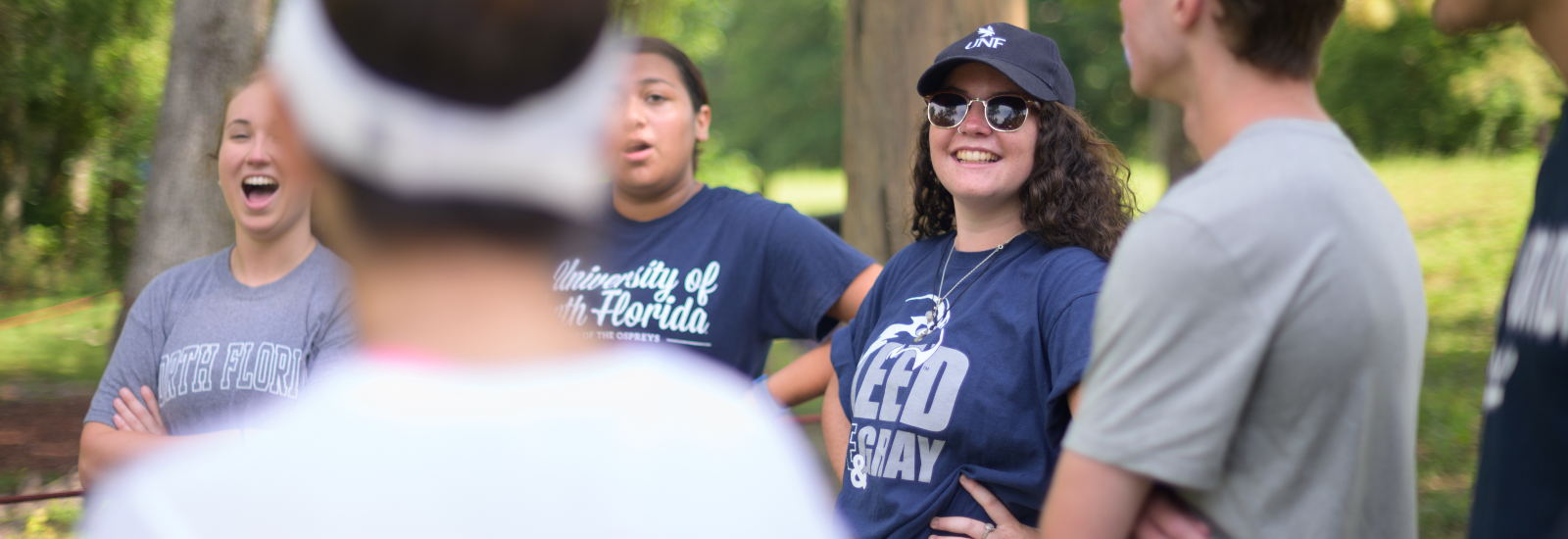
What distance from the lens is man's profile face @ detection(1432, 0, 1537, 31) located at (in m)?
1.60

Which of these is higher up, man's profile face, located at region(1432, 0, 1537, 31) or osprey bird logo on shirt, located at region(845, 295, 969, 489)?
man's profile face, located at region(1432, 0, 1537, 31)

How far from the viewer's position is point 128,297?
5.75 metres

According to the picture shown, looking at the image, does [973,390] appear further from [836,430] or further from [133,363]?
[133,363]

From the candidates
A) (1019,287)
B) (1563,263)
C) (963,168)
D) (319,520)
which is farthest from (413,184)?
(963,168)

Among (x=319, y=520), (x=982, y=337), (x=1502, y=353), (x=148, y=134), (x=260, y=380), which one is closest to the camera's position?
(x=319, y=520)

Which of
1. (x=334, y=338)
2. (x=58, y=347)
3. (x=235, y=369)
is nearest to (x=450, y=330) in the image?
(x=334, y=338)

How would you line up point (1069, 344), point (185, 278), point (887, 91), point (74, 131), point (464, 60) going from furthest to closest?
point (74, 131)
point (887, 91)
point (185, 278)
point (1069, 344)
point (464, 60)

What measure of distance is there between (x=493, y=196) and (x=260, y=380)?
2.06 metres

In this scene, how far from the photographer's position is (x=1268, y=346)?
50.4 inches

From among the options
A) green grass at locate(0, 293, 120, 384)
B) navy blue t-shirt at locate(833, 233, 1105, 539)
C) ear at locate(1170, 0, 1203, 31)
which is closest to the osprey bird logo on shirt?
navy blue t-shirt at locate(833, 233, 1105, 539)

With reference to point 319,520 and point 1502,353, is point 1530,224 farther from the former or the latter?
point 319,520

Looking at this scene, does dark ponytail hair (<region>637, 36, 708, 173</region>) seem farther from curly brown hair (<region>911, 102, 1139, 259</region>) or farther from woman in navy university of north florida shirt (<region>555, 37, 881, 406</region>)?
curly brown hair (<region>911, 102, 1139, 259</region>)

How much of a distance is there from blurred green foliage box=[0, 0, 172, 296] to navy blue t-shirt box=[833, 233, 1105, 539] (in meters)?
13.5

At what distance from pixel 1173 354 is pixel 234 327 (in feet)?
7.46
